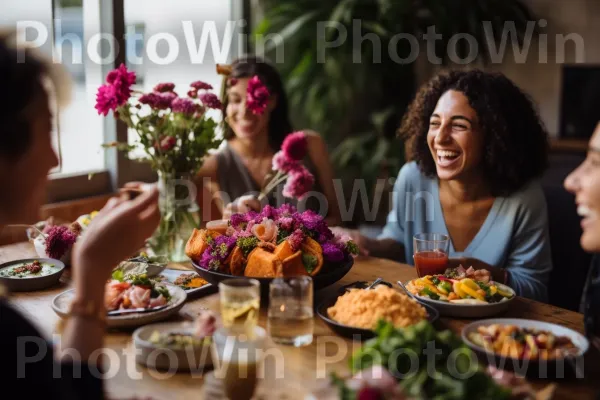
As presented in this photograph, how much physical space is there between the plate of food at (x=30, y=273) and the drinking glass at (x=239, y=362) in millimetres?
827

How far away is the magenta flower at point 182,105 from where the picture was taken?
193 cm

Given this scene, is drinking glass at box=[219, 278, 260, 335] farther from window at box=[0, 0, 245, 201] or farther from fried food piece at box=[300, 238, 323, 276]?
window at box=[0, 0, 245, 201]

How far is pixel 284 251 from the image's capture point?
5.33ft

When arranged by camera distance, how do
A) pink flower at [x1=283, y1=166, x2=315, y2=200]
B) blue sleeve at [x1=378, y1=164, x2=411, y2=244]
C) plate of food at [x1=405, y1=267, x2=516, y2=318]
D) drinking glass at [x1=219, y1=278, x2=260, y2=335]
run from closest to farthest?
drinking glass at [x1=219, y1=278, x2=260, y2=335]
plate of food at [x1=405, y1=267, x2=516, y2=318]
pink flower at [x1=283, y1=166, x2=315, y2=200]
blue sleeve at [x1=378, y1=164, x2=411, y2=244]

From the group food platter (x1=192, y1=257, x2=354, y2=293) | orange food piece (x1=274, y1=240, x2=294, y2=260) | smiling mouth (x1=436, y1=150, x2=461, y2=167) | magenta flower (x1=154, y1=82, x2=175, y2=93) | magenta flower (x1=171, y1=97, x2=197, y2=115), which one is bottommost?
food platter (x1=192, y1=257, x2=354, y2=293)

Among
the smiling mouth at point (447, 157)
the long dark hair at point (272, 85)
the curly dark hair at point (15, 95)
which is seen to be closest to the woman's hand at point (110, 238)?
the curly dark hair at point (15, 95)

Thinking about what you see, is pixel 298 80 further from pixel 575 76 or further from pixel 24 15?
pixel 575 76

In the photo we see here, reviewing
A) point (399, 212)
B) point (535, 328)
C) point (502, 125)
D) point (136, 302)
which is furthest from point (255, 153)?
point (535, 328)

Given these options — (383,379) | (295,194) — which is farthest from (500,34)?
(383,379)

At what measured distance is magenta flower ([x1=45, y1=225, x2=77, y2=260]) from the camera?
1.95 m

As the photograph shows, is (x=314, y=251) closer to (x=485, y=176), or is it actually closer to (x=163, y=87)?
(x=163, y=87)

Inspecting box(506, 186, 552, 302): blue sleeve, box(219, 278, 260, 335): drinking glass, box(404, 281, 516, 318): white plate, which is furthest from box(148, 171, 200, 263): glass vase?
box(506, 186, 552, 302): blue sleeve

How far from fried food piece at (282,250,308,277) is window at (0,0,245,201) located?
1517 millimetres

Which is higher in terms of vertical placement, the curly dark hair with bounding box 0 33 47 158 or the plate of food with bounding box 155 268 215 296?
the curly dark hair with bounding box 0 33 47 158
